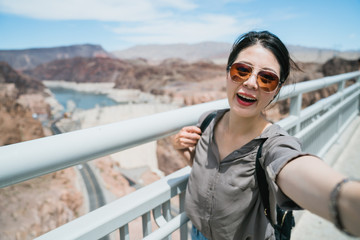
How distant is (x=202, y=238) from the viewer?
116 centimetres

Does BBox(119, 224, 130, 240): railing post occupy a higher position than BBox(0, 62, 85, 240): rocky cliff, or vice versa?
BBox(119, 224, 130, 240): railing post

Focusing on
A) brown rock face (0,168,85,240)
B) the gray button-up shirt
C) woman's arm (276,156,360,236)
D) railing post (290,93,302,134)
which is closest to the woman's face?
the gray button-up shirt

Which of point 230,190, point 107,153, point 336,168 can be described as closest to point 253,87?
point 230,190

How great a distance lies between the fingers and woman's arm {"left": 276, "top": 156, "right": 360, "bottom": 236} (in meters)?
0.48

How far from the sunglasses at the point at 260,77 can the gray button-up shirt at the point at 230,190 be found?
163 mm

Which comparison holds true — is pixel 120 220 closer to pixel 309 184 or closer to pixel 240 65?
pixel 309 184

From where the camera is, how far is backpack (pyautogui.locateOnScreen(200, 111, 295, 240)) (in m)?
0.91

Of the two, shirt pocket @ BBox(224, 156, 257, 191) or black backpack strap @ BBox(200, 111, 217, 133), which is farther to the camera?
black backpack strap @ BBox(200, 111, 217, 133)

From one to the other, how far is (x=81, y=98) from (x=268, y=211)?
113775mm

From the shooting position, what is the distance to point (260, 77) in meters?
0.98

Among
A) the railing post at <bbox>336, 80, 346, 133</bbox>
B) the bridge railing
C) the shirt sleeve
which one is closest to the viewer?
the bridge railing

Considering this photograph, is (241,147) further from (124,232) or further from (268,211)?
(124,232)

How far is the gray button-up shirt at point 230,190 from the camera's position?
93 centimetres

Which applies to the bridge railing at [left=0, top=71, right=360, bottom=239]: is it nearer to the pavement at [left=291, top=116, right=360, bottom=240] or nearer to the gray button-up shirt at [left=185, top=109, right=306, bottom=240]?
the gray button-up shirt at [left=185, top=109, right=306, bottom=240]
